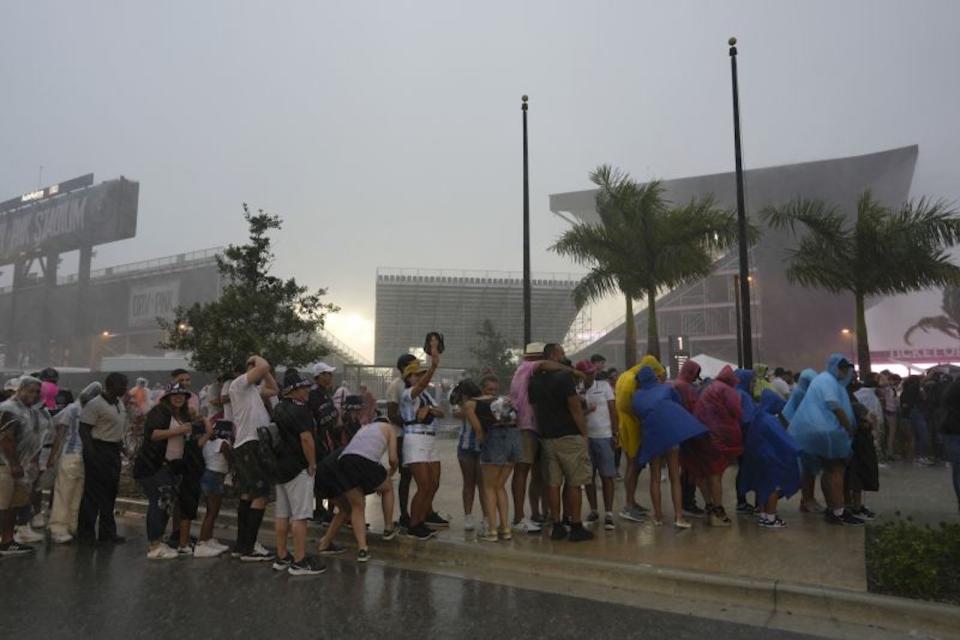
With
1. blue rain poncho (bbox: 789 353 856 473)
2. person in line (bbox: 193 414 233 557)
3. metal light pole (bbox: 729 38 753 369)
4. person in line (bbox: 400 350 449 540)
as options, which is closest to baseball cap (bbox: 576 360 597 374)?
person in line (bbox: 400 350 449 540)

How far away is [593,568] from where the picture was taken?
489cm

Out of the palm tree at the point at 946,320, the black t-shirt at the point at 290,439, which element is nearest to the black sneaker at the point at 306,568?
the black t-shirt at the point at 290,439

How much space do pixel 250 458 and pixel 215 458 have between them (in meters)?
0.83

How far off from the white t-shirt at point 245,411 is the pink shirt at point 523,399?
2335mm

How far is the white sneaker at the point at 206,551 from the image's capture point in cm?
580

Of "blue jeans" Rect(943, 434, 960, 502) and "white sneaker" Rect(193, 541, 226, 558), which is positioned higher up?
"blue jeans" Rect(943, 434, 960, 502)

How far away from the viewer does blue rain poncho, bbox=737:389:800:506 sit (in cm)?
607

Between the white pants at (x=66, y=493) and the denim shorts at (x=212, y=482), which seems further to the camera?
the white pants at (x=66, y=493)

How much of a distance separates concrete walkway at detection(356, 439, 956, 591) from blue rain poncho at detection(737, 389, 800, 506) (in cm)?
36

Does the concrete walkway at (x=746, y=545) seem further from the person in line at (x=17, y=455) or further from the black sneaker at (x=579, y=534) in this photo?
the person in line at (x=17, y=455)

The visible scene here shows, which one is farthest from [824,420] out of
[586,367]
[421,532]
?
[421,532]

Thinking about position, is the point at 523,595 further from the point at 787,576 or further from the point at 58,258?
the point at 58,258

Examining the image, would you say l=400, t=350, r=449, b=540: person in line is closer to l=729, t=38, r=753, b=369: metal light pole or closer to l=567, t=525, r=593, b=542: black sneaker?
l=567, t=525, r=593, b=542: black sneaker

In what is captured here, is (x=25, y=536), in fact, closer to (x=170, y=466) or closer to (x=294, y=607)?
(x=170, y=466)
